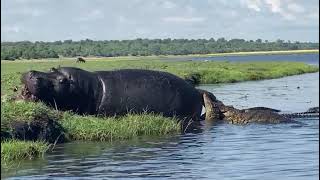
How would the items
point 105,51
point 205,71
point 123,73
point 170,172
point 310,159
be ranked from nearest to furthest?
point 170,172 < point 310,159 < point 123,73 < point 205,71 < point 105,51

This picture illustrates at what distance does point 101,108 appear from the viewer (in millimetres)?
21047

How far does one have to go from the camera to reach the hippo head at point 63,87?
20.2m

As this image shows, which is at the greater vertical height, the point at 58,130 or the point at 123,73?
the point at 123,73

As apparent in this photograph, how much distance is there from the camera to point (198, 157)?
50.9 ft

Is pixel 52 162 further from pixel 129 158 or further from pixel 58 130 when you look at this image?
pixel 58 130

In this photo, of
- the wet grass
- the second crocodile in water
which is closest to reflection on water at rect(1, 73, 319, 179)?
the wet grass

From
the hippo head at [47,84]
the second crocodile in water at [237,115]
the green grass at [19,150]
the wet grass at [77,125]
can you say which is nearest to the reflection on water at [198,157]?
the green grass at [19,150]

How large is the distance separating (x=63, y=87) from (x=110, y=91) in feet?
4.90

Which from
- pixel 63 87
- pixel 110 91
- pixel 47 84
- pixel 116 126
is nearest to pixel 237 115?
pixel 110 91

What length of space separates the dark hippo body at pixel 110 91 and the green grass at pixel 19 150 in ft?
15.2

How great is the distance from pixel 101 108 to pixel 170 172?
795 cm

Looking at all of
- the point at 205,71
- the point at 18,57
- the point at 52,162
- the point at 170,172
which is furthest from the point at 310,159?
the point at 18,57

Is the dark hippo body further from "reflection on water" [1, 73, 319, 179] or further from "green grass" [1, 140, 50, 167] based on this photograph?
"green grass" [1, 140, 50, 167]

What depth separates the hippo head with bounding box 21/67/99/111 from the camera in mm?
20156
